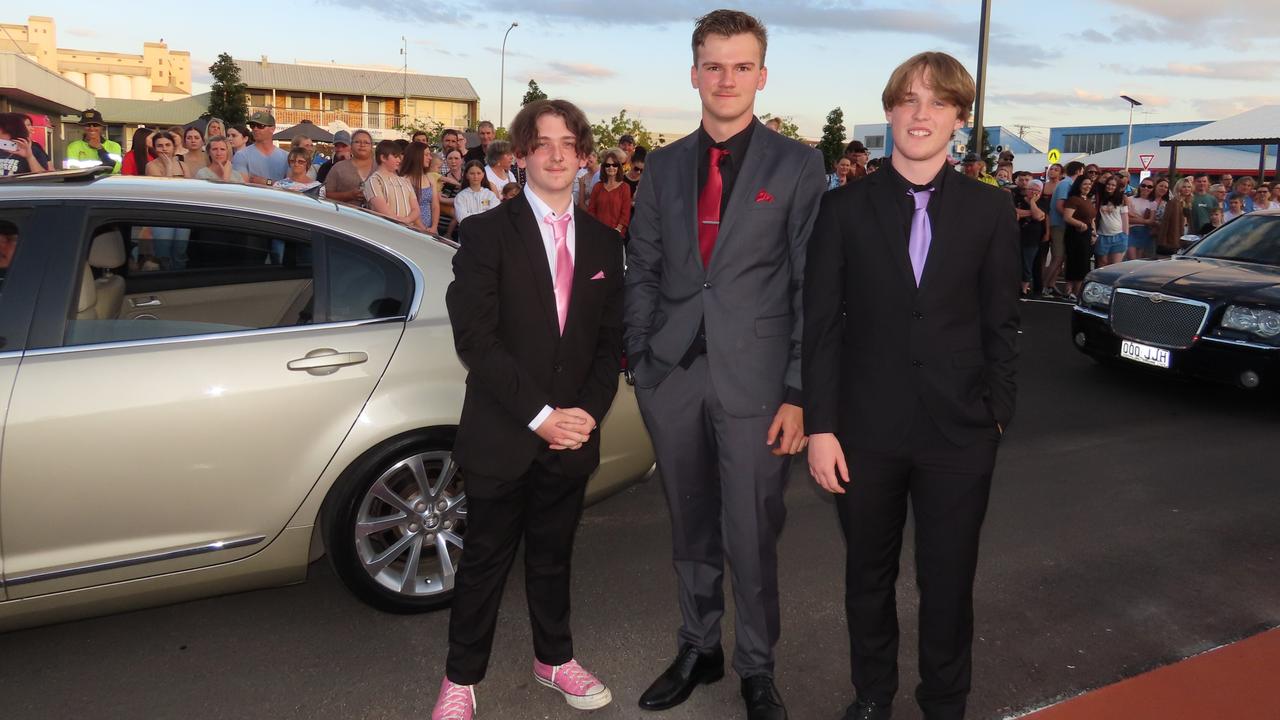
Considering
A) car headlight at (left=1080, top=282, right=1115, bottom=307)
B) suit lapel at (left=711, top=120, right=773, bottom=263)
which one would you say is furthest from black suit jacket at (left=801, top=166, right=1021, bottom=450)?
car headlight at (left=1080, top=282, right=1115, bottom=307)

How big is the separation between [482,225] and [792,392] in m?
1.01

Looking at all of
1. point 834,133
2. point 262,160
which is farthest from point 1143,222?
point 834,133

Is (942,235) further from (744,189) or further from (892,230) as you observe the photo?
(744,189)

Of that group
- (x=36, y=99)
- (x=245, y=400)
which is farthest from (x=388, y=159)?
(x=36, y=99)

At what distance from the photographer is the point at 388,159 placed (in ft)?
27.0

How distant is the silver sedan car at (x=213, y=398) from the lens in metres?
2.97

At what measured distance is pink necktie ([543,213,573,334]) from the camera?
2.80m

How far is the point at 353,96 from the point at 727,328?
84.9m

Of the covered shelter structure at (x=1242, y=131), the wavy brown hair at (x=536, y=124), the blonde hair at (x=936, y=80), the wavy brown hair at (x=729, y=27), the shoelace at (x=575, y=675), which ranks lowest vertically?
the shoelace at (x=575, y=675)

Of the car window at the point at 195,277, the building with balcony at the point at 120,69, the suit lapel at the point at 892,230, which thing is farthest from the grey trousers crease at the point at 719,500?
the building with balcony at the point at 120,69

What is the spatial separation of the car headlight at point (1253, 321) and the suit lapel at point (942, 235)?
5493 millimetres

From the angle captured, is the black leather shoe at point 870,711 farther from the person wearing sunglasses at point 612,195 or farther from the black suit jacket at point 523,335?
the person wearing sunglasses at point 612,195

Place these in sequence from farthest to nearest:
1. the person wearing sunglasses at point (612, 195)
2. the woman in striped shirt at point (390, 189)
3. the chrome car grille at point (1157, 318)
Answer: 1. the person wearing sunglasses at point (612, 195)
2. the woman in striped shirt at point (390, 189)
3. the chrome car grille at point (1157, 318)

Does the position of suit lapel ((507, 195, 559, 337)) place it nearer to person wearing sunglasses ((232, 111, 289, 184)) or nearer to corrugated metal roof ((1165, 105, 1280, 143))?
person wearing sunglasses ((232, 111, 289, 184))
